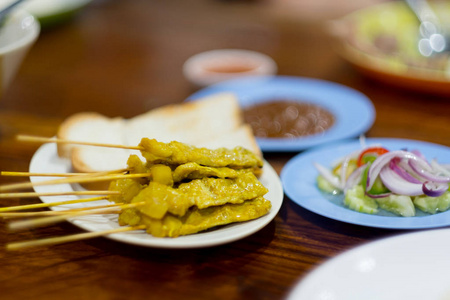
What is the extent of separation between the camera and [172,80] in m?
4.06

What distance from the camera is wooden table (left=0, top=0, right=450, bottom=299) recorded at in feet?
5.82

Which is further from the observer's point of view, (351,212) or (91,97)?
(91,97)

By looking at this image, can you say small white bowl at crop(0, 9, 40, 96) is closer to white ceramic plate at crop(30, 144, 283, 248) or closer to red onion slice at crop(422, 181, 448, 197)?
white ceramic plate at crop(30, 144, 283, 248)

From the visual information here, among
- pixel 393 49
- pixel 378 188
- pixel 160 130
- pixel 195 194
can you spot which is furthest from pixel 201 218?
pixel 393 49

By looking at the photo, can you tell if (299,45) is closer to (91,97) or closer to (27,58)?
(91,97)

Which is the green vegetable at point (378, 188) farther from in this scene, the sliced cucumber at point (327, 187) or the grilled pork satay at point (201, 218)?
the grilled pork satay at point (201, 218)

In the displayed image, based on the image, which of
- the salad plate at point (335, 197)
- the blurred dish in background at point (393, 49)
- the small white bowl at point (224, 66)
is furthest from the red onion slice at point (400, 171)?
the small white bowl at point (224, 66)

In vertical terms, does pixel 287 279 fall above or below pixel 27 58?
below

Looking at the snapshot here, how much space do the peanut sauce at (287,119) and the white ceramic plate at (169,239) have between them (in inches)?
27.7

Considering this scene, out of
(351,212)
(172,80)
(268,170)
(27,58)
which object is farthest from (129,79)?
(351,212)

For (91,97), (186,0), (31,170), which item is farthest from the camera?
(186,0)

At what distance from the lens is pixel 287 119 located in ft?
10.3

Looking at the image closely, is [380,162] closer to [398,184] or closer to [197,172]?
[398,184]

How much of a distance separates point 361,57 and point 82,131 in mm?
2232
